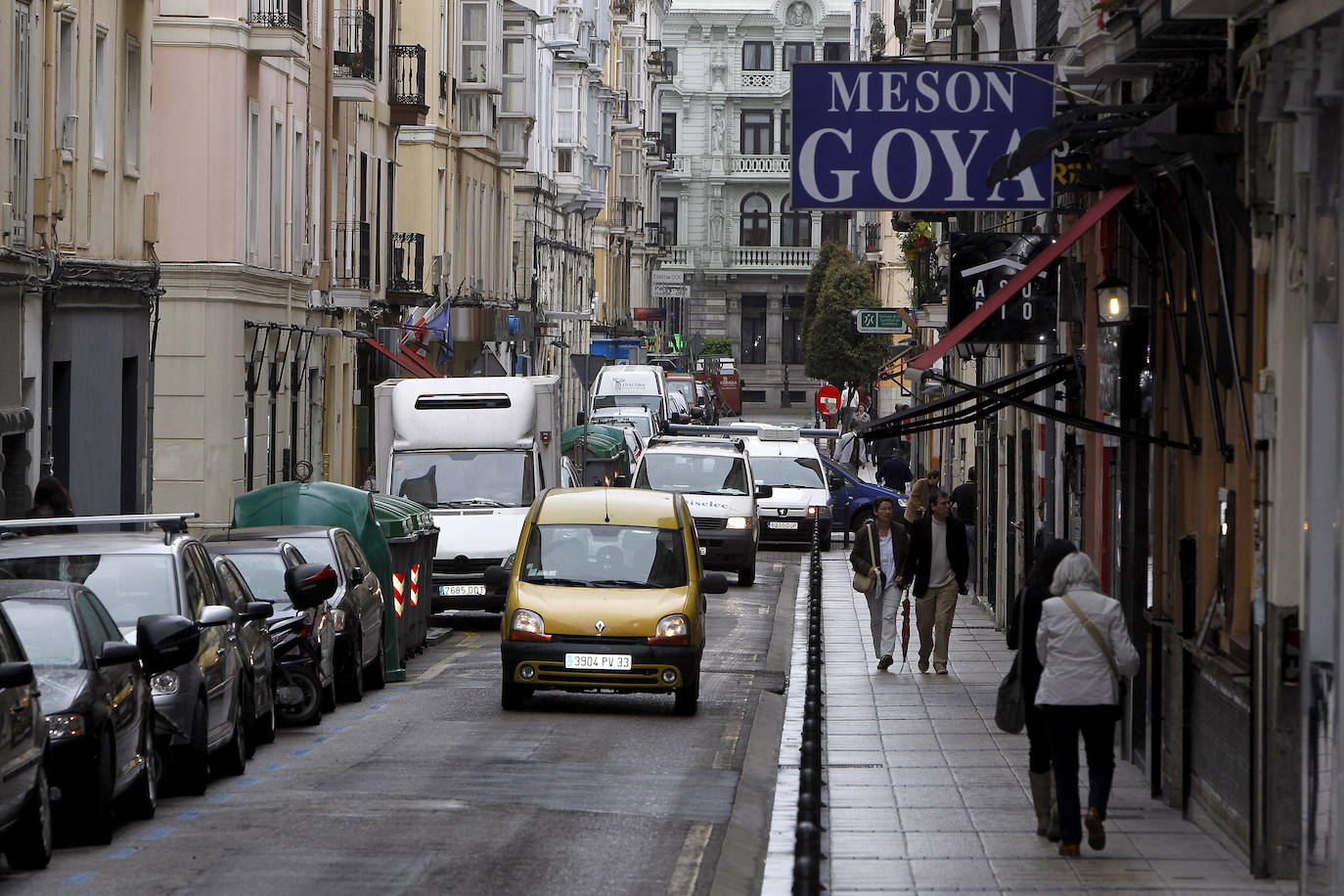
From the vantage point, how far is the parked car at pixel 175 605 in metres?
14.0

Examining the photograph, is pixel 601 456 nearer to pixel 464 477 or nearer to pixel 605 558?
pixel 464 477

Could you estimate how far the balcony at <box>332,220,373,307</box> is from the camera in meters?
39.9

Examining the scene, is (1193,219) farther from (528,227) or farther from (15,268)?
(528,227)

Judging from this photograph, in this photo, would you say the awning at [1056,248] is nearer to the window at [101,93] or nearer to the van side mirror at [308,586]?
the van side mirror at [308,586]

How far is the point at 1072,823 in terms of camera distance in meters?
12.3

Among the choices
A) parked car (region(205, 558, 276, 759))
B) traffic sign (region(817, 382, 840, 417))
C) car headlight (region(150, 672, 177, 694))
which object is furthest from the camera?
traffic sign (region(817, 382, 840, 417))

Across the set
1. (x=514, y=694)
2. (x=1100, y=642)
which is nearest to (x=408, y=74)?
(x=514, y=694)

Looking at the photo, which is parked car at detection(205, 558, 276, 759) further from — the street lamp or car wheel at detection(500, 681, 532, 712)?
the street lamp

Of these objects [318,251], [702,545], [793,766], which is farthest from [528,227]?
[793,766]

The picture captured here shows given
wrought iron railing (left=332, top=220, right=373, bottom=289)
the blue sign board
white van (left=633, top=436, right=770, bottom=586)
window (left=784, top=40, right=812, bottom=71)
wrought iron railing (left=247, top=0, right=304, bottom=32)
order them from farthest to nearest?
A: window (left=784, top=40, right=812, bottom=71) → wrought iron railing (left=332, top=220, right=373, bottom=289) → white van (left=633, top=436, right=770, bottom=586) → wrought iron railing (left=247, top=0, right=304, bottom=32) → the blue sign board

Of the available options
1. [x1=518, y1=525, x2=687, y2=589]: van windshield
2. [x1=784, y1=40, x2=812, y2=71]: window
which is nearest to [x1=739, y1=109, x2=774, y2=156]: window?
[x1=784, y1=40, x2=812, y2=71]: window

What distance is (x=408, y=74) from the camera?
4656 cm

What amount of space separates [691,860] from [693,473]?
24.1m

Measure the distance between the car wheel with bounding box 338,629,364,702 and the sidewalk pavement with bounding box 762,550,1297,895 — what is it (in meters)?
3.72
